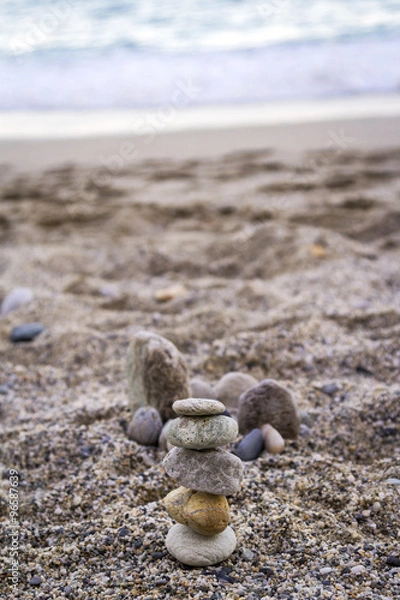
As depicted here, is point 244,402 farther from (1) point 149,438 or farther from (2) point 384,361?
(2) point 384,361

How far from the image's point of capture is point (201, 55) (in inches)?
397

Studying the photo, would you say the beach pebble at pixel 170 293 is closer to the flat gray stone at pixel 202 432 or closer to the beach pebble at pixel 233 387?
the beach pebble at pixel 233 387

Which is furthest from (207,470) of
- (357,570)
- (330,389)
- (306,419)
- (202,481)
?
(330,389)

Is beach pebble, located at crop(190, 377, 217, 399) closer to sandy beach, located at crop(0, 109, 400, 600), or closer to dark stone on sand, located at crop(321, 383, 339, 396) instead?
sandy beach, located at crop(0, 109, 400, 600)

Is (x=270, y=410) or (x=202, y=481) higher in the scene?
(x=202, y=481)

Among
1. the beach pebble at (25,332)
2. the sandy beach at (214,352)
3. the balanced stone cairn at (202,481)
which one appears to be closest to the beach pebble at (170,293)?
the sandy beach at (214,352)

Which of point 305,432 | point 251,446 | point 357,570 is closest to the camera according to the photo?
point 357,570

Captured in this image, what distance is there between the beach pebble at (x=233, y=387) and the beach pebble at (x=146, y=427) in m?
0.26

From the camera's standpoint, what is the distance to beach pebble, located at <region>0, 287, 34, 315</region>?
3066 mm

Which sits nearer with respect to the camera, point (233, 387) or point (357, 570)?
point (357, 570)

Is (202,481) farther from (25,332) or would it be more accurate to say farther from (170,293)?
(170,293)

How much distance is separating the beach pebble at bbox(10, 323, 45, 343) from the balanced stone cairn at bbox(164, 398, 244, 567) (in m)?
1.52

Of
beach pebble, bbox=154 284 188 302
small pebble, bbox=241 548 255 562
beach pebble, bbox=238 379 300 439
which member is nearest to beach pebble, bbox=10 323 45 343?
beach pebble, bbox=154 284 188 302

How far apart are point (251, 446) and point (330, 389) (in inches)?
18.4
